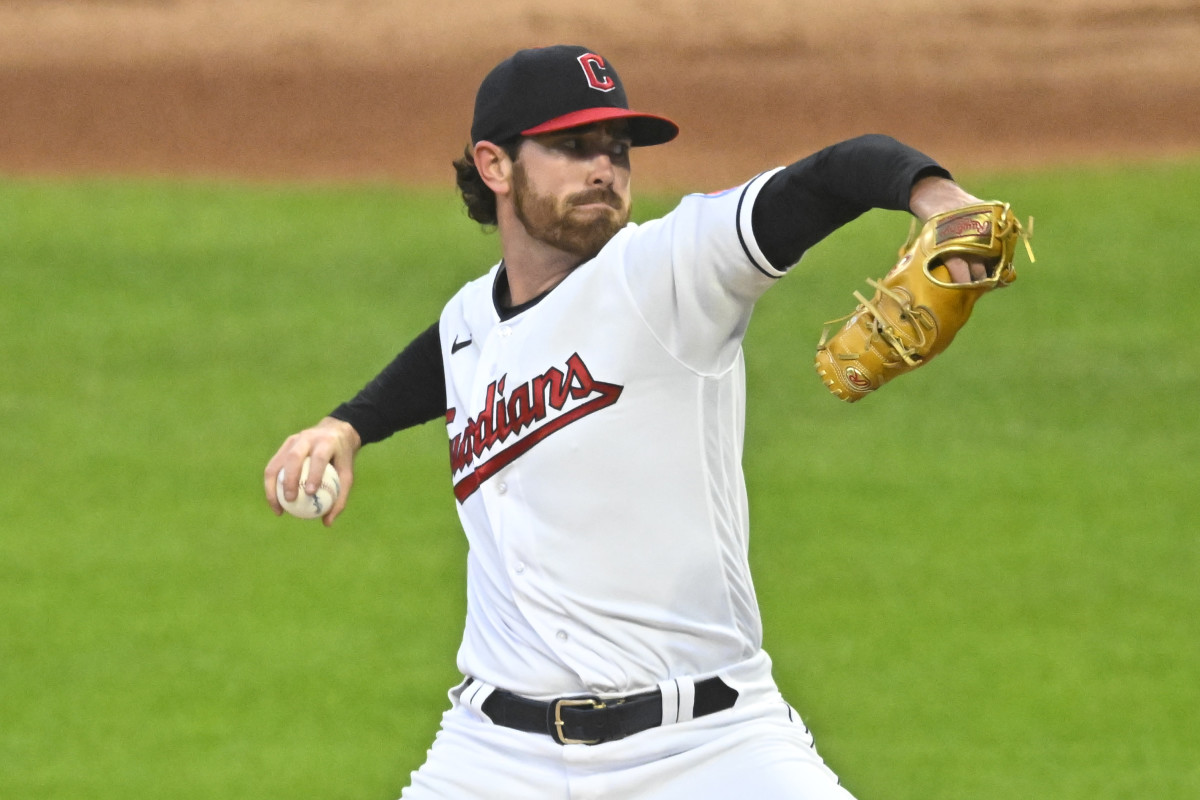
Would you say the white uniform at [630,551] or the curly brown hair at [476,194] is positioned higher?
the curly brown hair at [476,194]

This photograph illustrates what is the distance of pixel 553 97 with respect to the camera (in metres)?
3.60

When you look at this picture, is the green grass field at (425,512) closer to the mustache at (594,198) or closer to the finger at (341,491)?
the finger at (341,491)

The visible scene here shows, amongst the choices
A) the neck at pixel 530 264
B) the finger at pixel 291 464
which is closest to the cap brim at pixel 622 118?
the neck at pixel 530 264

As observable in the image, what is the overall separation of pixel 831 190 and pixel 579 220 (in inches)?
31.1

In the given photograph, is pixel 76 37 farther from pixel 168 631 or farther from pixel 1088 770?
pixel 1088 770

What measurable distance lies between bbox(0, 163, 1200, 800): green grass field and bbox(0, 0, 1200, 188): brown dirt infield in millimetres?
741

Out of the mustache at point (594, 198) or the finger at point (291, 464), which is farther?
the finger at point (291, 464)

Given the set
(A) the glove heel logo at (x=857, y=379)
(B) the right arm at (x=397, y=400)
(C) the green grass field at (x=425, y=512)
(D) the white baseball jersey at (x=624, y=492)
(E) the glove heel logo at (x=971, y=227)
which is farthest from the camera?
(C) the green grass field at (x=425, y=512)

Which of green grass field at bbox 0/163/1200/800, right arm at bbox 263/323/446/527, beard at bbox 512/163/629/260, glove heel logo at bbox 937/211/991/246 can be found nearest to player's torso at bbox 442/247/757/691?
beard at bbox 512/163/629/260

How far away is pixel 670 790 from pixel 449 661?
465 centimetres

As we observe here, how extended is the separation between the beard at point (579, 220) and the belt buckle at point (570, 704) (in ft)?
2.89

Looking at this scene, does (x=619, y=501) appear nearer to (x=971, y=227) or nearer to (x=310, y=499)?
(x=310, y=499)

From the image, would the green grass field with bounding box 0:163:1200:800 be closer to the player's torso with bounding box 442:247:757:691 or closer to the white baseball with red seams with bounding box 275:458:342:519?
the white baseball with red seams with bounding box 275:458:342:519

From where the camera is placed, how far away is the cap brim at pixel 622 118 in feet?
11.6
